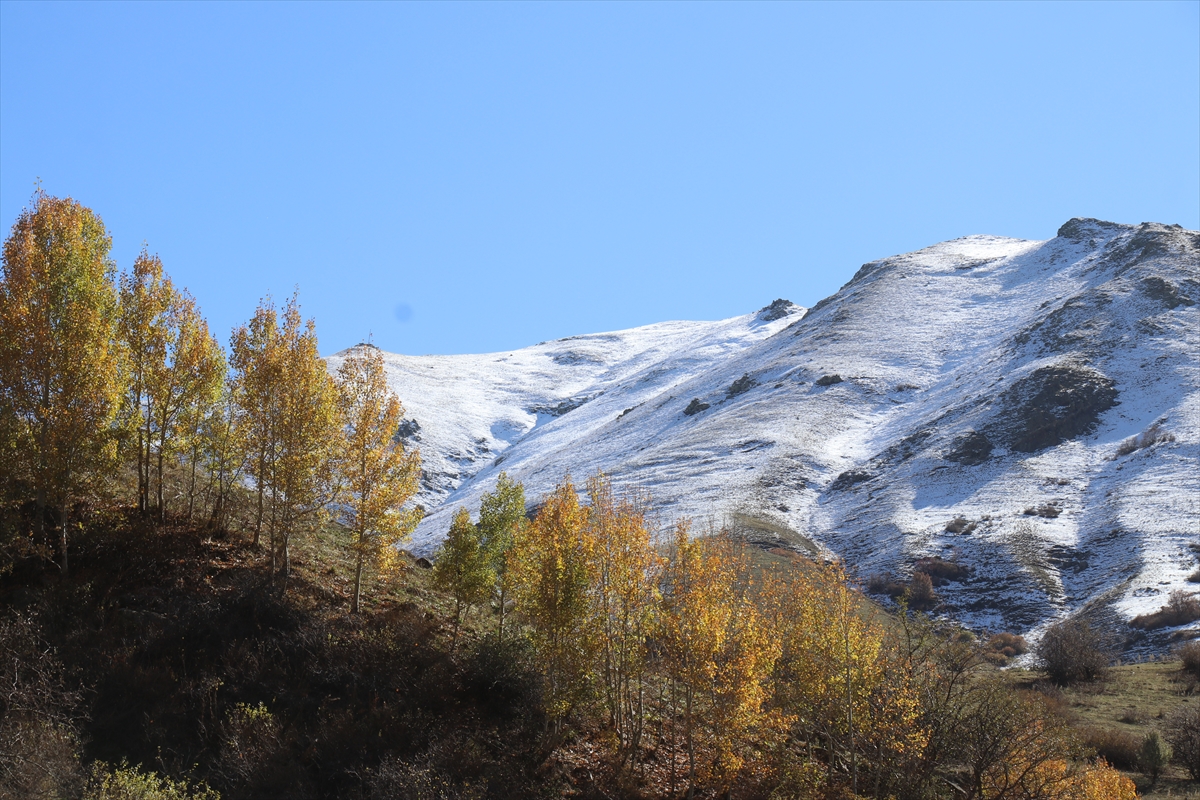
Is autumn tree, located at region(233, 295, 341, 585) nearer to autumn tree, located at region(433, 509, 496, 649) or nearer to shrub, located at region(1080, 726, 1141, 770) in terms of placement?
autumn tree, located at region(433, 509, 496, 649)

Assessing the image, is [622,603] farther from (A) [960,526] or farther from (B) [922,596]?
(A) [960,526]

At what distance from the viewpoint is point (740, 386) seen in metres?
154

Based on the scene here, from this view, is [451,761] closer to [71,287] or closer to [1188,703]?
[71,287]

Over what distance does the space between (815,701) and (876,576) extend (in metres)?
50.8

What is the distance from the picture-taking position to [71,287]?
32344mm

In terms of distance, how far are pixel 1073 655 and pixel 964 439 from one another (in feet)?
172

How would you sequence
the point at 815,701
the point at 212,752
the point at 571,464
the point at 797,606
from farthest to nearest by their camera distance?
1. the point at 571,464
2. the point at 797,606
3. the point at 815,701
4. the point at 212,752

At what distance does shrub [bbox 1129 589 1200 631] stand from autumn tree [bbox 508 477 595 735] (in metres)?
56.1

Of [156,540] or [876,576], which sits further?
[876,576]

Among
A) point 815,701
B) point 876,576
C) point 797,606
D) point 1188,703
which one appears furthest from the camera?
point 876,576

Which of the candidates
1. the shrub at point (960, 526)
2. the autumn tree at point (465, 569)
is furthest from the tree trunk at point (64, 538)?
the shrub at point (960, 526)

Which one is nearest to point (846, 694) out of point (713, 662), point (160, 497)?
point (713, 662)

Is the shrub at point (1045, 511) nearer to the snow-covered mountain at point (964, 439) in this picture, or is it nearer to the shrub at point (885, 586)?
the snow-covered mountain at point (964, 439)

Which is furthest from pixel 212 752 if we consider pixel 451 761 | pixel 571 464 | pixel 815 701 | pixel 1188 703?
pixel 571 464
